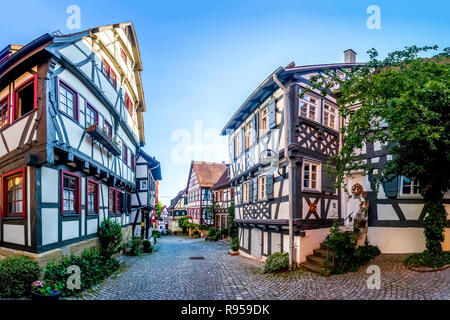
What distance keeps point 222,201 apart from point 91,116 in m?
18.2

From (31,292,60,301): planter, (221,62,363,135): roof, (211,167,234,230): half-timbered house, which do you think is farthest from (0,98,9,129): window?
(211,167,234,230): half-timbered house

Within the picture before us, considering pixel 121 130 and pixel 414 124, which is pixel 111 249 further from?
pixel 414 124

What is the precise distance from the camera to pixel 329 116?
11297 mm

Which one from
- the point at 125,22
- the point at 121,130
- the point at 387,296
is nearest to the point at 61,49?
the point at 121,130

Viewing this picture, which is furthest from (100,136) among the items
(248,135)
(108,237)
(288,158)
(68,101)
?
(248,135)

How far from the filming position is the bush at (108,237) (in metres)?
10.8

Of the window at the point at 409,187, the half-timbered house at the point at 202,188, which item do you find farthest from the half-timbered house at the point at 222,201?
the window at the point at 409,187

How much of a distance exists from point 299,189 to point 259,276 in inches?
130

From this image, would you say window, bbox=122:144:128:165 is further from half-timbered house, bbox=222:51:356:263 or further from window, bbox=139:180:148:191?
half-timbered house, bbox=222:51:356:263

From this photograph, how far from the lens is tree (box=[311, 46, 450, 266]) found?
6043mm

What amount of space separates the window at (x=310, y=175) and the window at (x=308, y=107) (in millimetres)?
1824

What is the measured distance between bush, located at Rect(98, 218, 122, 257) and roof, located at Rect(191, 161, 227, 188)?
20.9 metres

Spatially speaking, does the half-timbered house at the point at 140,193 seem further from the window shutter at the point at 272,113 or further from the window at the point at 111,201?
the window shutter at the point at 272,113

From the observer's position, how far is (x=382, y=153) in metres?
9.65
